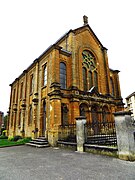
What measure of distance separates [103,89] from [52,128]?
913 cm

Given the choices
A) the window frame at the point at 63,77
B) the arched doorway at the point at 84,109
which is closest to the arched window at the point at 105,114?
the arched doorway at the point at 84,109

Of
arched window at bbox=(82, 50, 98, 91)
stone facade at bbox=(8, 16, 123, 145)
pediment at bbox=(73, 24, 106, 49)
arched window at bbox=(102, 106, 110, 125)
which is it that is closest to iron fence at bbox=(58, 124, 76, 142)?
stone facade at bbox=(8, 16, 123, 145)

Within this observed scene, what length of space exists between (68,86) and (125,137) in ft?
27.9

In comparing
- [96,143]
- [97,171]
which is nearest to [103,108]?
[96,143]

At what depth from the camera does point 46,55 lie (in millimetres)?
15352

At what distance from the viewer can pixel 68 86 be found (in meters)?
14.0

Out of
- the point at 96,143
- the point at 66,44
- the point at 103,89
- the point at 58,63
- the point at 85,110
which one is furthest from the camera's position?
the point at 103,89

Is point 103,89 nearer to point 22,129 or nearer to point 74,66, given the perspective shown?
point 74,66

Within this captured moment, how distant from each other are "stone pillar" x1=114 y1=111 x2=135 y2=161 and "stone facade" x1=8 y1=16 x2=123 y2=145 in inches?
236

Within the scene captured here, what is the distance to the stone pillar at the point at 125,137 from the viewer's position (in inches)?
243

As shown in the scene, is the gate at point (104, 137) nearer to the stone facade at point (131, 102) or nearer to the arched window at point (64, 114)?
the arched window at point (64, 114)

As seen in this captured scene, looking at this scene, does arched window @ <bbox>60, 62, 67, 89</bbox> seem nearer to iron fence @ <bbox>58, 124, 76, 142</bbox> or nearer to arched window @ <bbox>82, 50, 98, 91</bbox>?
arched window @ <bbox>82, 50, 98, 91</bbox>

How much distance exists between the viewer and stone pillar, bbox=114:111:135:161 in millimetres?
6160

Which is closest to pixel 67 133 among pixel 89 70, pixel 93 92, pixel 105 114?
pixel 93 92
